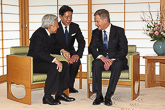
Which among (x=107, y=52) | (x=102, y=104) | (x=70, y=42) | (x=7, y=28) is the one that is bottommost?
(x=102, y=104)

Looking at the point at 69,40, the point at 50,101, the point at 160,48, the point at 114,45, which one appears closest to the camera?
the point at 50,101

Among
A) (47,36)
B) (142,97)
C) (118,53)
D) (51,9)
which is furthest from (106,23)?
(51,9)

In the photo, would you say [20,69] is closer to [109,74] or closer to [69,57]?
[69,57]

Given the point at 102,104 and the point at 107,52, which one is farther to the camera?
the point at 107,52

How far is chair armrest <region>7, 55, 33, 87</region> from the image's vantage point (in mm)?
3777

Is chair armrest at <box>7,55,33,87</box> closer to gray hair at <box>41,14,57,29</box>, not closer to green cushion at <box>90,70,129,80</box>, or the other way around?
gray hair at <box>41,14,57,29</box>

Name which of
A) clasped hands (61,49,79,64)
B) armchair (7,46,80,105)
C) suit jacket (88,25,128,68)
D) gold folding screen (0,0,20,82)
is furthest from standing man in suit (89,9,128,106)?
gold folding screen (0,0,20,82)

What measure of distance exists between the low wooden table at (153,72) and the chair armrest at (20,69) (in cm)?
200

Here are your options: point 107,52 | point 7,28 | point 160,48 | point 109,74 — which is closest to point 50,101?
point 109,74

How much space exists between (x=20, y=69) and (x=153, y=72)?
2.39m

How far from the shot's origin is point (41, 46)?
3855 mm

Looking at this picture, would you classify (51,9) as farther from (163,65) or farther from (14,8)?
(163,65)

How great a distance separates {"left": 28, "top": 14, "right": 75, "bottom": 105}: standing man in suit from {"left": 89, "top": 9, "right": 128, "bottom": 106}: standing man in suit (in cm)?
39

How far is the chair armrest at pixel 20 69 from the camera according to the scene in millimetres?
3777
